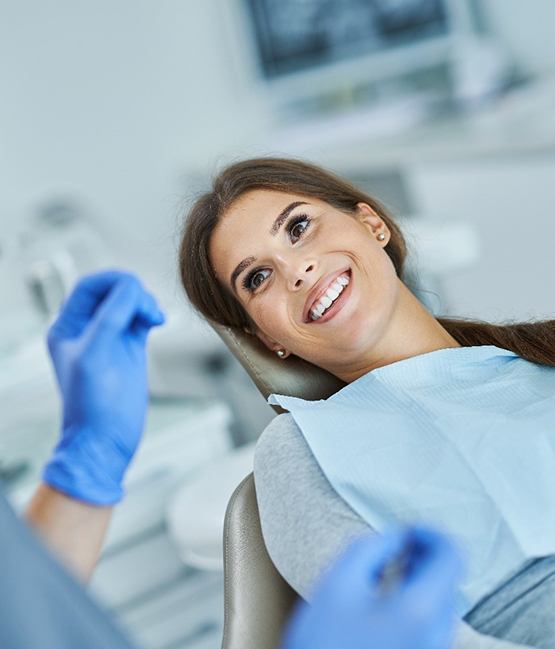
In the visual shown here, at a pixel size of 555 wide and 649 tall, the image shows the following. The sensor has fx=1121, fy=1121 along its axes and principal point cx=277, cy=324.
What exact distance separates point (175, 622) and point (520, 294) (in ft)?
4.80

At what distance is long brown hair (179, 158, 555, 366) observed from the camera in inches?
54.3

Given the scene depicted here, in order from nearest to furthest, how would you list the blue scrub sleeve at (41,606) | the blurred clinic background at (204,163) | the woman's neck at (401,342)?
the blue scrub sleeve at (41,606) → the woman's neck at (401,342) → the blurred clinic background at (204,163)

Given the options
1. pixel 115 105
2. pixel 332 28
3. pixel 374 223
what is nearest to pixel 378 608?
pixel 374 223

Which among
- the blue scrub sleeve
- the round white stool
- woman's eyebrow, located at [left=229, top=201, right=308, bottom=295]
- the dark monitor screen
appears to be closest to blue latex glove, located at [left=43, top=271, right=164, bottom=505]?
woman's eyebrow, located at [left=229, top=201, right=308, bottom=295]

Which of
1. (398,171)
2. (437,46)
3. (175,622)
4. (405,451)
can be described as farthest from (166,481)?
(437,46)

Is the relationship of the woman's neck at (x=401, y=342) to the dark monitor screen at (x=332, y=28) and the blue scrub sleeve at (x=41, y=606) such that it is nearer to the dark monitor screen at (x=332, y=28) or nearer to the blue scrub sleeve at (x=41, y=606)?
the blue scrub sleeve at (x=41, y=606)

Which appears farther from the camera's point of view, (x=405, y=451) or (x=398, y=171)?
(x=398, y=171)

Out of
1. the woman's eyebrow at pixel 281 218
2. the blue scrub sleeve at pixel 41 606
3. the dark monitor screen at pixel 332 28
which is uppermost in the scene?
the blue scrub sleeve at pixel 41 606

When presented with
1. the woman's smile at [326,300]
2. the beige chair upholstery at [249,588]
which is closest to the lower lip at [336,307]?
the woman's smile at [326,300]

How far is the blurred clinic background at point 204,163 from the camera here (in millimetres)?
2043

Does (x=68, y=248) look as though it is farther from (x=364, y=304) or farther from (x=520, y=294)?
(x=364, y=304)

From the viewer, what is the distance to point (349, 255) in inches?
51.9

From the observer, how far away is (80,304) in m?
1.30

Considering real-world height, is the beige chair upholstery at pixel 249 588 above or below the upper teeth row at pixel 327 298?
below
